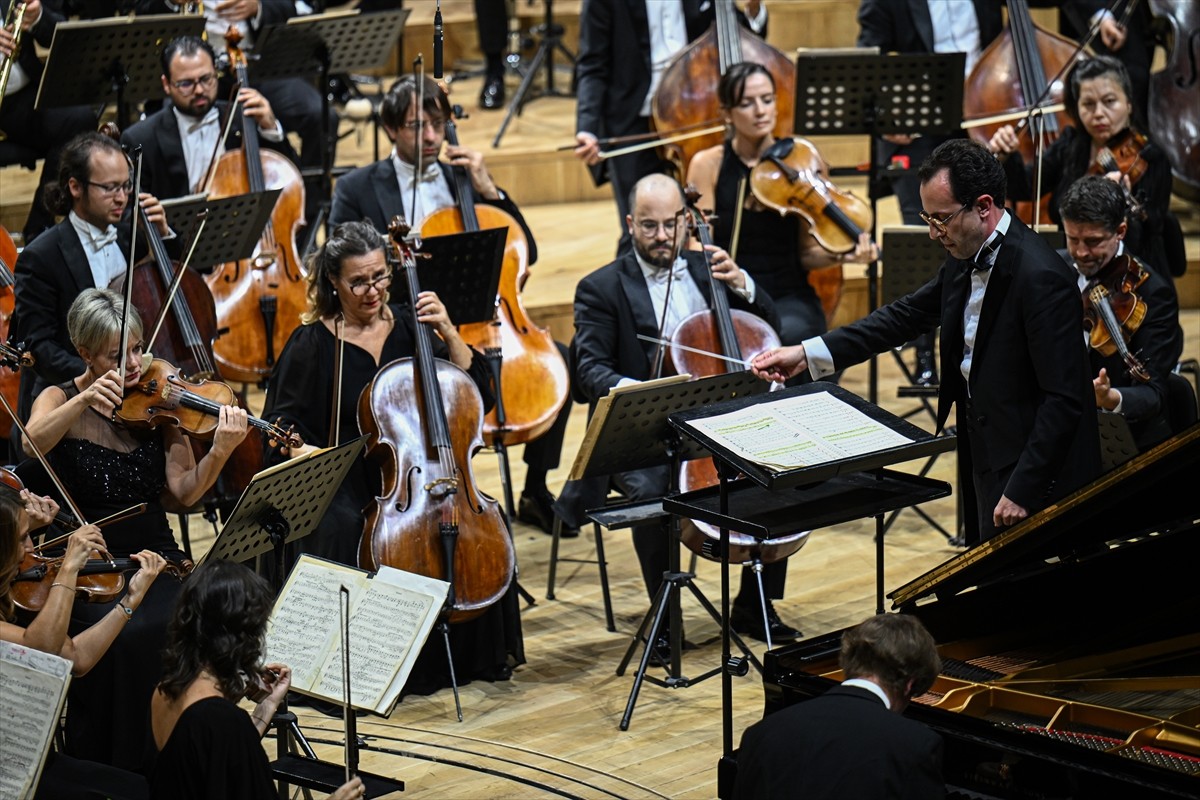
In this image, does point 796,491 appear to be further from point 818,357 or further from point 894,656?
point 894,656

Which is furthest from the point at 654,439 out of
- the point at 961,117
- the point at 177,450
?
the point at 961,117

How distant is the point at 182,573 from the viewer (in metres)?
3.83

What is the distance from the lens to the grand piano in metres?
2.59

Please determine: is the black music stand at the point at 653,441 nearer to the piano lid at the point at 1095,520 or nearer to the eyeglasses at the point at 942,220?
the eyeglasses at the point at 942,220

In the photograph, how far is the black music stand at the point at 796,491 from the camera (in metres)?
3.00

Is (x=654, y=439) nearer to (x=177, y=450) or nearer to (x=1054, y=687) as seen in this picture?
(x=177, y=450)

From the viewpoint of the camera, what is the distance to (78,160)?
4.50 m

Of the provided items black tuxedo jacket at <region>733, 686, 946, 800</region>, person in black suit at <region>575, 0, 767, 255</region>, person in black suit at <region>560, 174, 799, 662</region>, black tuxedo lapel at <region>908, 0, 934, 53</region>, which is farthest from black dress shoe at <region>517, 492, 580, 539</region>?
black tuxedo jacket at <region>733, 686, 946, 800</region>

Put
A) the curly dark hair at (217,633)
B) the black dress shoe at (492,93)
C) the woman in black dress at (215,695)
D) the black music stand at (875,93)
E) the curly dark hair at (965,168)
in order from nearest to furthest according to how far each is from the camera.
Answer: the woman in black dress at (215,695) < the curly dark hair at (217,633) < the curly dark hair at (965,168) < the black music stand at (875,93) < the black dress shoe at (492,93)

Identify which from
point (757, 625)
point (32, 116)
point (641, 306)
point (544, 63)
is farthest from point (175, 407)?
point (544, 63)

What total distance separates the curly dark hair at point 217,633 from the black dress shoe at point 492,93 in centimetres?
619

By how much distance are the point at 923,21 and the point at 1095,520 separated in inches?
151

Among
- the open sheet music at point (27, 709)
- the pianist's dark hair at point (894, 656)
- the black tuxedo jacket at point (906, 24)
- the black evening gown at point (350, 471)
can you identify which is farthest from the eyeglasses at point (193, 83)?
the pianist's dark hair at point (894, 656)

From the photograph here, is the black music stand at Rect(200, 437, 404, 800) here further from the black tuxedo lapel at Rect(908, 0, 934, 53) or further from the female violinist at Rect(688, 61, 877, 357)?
the black tuxedo lapel at Rect(908, 0, 934, 53)
